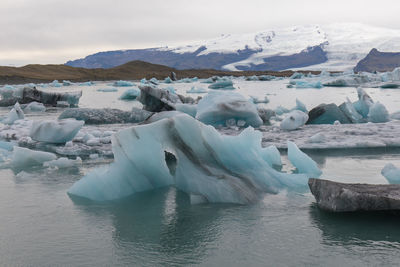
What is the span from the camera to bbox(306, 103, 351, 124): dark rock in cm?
1037

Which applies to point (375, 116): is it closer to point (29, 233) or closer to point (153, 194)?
point (153, 194)

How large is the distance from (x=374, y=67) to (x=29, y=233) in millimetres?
128437

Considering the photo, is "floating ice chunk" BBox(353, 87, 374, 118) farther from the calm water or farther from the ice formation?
the calm water

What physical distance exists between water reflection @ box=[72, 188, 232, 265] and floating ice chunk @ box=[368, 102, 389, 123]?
6.95 m

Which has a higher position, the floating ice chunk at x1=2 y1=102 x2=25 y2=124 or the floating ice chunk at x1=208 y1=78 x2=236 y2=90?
the floating ice chunk at x1=2 y1=102 x2=25 y2=124

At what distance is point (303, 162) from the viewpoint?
554 centimetres

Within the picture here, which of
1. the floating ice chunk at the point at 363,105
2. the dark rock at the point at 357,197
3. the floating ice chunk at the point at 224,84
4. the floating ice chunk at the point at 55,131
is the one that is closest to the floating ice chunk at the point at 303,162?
the dark rock at the point at 357,197

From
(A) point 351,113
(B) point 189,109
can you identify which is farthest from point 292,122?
(B) point 189,109

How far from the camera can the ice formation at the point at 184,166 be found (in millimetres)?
4586

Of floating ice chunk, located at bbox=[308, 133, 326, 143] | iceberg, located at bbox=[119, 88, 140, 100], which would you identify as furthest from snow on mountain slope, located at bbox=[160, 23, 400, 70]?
floating ice chunk, located at bbox=[308, 133, 326, 143]

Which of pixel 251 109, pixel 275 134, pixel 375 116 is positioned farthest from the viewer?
pixel 375 116

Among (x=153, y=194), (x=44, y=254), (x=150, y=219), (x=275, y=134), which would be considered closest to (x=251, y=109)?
(x=275, y=134)

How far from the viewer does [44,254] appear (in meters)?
3.26

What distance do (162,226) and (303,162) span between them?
2263 mm
